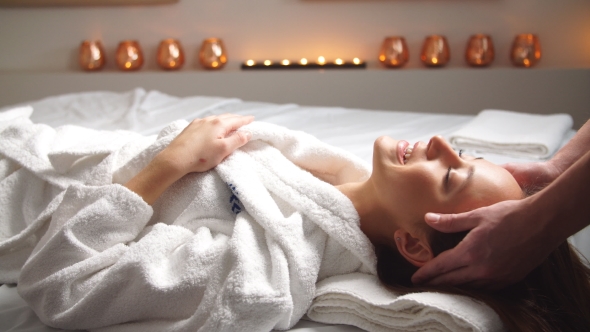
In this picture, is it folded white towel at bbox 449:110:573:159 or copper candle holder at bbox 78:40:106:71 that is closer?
folded white towel at bbox 449:110:573:159

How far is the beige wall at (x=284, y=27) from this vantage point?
11.1 feet

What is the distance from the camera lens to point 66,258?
100 centimetres

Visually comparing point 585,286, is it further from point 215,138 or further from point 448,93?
point 448,93

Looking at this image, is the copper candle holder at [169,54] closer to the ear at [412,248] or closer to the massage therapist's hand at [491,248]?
the ear at [412,248]

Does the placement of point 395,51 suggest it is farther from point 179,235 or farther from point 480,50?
point 179,235

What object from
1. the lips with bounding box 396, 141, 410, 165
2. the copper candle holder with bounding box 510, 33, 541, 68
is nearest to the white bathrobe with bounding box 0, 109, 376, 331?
the lips with bounding box 396, 141, 410, 165

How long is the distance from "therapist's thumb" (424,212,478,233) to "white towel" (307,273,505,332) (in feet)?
0.37

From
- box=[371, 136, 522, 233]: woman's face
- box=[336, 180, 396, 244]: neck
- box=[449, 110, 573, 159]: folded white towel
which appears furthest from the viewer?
box=[449, 110, 573, 159]: folded white towel

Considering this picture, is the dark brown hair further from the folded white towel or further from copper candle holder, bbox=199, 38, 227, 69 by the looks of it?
copper candle holder, bbox=199, 38, 227, 69

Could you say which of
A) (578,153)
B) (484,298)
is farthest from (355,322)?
(578,153)

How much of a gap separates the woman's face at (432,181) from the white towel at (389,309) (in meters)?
0.16

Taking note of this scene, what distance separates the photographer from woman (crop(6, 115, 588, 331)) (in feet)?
3.10

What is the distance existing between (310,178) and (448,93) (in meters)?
2.43

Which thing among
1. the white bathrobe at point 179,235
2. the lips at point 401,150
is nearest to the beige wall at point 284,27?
the white bathrobe at point 179,235
